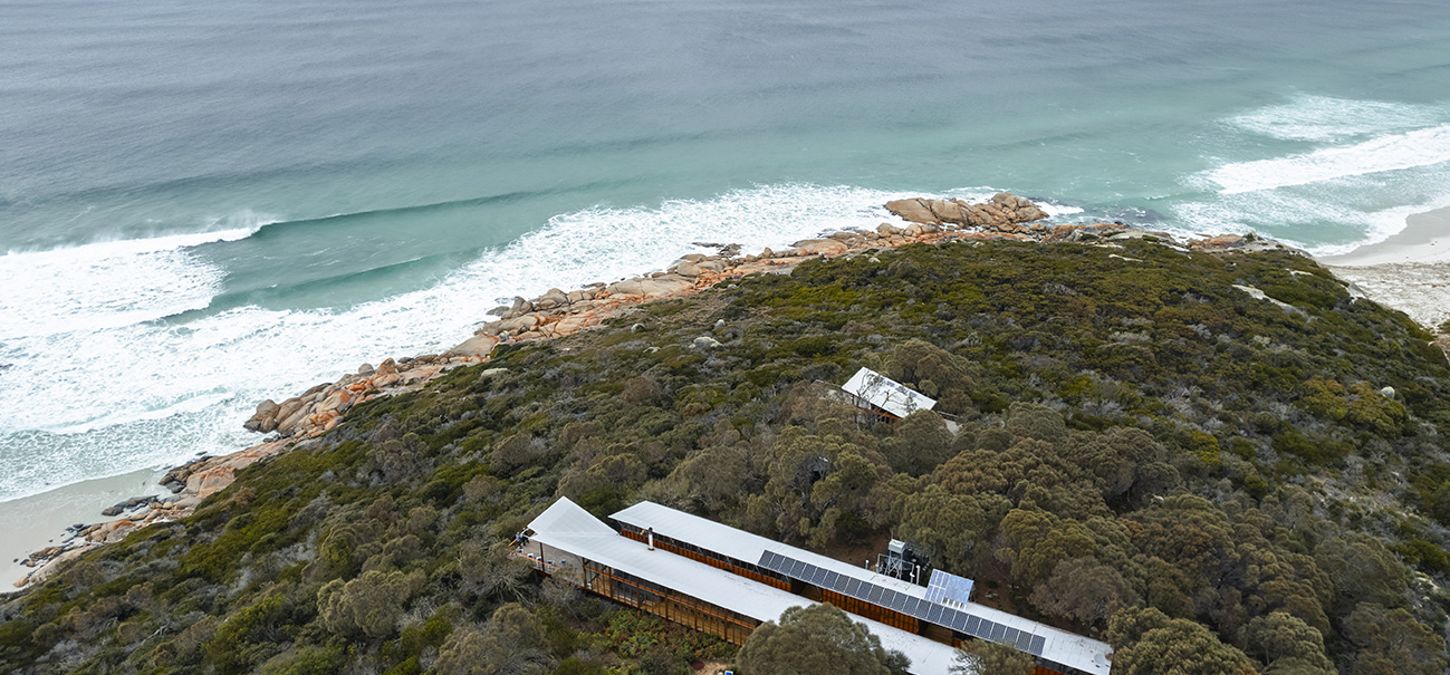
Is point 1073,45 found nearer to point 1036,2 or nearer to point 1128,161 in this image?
point 1036,2

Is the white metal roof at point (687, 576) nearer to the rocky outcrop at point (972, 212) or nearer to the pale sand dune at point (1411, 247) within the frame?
the rocky outcrop at point (972, 212)

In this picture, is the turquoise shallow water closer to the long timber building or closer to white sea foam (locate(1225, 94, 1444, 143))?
white sea foam (locate(1225, 94, 1444, 143))

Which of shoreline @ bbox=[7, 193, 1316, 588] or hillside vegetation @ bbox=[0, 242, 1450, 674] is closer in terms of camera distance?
hillside vegetation @ bbox=[0, 242, 1450, 674]

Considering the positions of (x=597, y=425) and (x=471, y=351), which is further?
(x=471, y=351)

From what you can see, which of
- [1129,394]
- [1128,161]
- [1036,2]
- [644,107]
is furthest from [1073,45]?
[1129,394]

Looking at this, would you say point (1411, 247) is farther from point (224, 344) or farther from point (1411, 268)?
point (224, 344)

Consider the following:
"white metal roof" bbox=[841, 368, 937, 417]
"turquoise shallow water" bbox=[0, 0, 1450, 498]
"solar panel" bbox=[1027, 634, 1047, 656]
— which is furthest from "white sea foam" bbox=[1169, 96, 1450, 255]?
"solar panel" bbox=[1027, 634, 1047, 656]

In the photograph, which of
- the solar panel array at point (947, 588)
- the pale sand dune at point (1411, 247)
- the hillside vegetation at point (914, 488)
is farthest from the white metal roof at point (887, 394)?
the pale sand dune at point (1411, 247)
